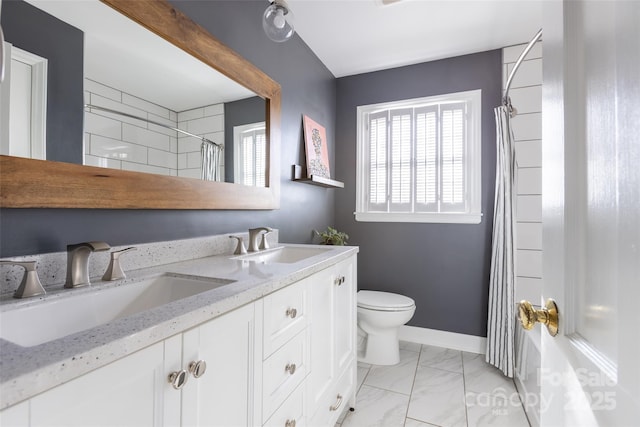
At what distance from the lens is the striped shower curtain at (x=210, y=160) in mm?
1389

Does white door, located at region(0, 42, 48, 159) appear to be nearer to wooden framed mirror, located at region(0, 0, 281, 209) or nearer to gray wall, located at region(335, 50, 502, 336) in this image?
wooden framed mirror, located at region(0, 0, 281, 209)

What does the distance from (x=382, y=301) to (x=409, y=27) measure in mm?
2073

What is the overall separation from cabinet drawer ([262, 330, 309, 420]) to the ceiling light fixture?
1.30m

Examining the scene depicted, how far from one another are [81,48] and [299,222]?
1606 millimetres

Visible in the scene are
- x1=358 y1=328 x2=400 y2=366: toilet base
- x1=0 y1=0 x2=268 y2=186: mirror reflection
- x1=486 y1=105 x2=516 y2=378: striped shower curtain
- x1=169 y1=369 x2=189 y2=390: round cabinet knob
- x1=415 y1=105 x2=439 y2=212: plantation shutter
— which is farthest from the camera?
x1=415 y1=105 x2=439 y2=212: plantation shutter

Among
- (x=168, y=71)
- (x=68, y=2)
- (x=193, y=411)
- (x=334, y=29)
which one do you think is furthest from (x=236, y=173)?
(x=334, y=29)

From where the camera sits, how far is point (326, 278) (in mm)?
1367

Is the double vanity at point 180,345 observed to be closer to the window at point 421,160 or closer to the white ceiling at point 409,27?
the window at point 421,160

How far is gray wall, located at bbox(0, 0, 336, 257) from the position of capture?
851 millimetres

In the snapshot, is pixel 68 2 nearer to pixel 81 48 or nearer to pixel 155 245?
pixel 81 48

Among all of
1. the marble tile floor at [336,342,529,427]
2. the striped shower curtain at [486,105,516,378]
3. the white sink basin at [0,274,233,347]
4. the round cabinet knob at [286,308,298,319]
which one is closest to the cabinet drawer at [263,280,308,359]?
the round cabinet knob at [286,308,298,319]

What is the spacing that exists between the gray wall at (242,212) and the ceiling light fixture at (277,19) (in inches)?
13.5

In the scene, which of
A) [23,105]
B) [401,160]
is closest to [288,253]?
[23,105]

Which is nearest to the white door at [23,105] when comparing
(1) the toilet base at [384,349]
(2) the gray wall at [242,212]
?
(2) the gray wall at [242,212]
